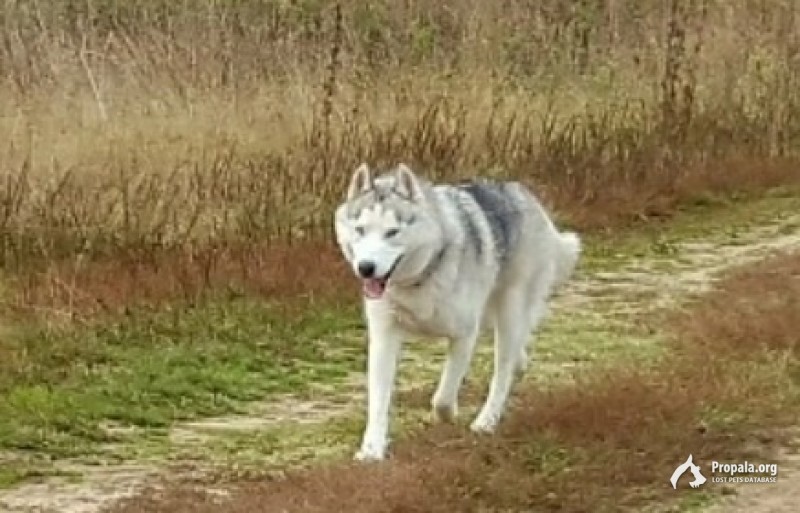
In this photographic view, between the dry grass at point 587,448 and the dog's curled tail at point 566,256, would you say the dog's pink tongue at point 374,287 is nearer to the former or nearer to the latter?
the dry grass at point 587,448

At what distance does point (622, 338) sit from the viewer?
924 centimetres

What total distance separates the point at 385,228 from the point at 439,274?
1.03 ft

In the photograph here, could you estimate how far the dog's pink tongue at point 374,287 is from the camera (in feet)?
21.5

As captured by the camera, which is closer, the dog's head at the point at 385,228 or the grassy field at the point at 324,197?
the dog's head at the point at 385,228

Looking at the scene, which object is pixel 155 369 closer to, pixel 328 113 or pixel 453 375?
pixel 453 375

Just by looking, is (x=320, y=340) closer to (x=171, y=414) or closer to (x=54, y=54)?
(x=171, y=414)

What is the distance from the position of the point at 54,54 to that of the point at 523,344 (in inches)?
238

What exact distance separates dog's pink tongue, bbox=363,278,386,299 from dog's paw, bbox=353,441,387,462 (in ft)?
1.74

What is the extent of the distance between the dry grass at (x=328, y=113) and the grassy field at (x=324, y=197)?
0.03 metres

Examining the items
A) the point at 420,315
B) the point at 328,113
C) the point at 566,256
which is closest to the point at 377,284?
the point at 420,315

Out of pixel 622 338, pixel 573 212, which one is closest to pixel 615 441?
pixel 622 338

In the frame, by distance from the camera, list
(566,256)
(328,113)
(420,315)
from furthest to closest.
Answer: (328,113) → (566,256) → (420,315)

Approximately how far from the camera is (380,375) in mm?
6633

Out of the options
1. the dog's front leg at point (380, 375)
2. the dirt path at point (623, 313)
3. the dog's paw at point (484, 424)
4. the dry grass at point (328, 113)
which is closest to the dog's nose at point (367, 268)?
the dog's front leg at point (380, 375)
